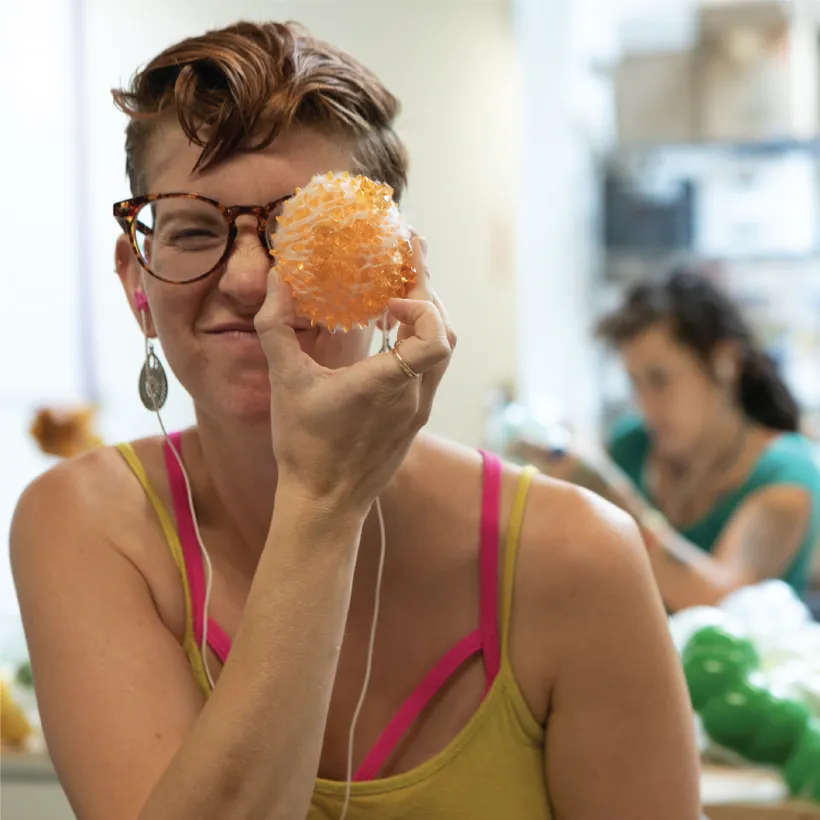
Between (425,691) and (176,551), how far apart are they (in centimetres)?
26

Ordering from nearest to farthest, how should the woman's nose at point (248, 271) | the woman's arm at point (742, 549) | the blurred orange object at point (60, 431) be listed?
1. the woman's nose at point (248, 271)
2. the blurred orange object at point (60, 431)
3. the woman's arm at point (742, 549)

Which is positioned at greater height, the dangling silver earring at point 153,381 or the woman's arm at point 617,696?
the dangling silver earring at point 153,381

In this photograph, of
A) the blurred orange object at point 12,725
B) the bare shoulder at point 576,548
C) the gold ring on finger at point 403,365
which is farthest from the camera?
the blurred orange object at point 12,725

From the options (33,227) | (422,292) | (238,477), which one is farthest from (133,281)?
(33,227)

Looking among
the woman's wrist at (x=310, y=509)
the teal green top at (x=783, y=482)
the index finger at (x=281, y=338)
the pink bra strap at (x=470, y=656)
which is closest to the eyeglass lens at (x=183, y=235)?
the index finger at (x=281, y=338)

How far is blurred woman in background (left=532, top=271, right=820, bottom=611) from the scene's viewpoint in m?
2.31

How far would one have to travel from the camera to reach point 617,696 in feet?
3.00

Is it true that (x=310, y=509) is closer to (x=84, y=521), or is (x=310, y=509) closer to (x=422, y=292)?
(x=422, y=292)

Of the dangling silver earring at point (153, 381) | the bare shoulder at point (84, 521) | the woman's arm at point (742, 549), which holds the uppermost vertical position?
the dangling silver earring at point (153, 381)

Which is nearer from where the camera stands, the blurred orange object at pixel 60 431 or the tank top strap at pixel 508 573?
the tank top strap at pixel 508 573

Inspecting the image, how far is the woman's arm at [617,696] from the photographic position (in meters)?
0.92

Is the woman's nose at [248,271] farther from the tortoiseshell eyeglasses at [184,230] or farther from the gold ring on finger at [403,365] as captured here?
the gold ring on finger at [403,365]

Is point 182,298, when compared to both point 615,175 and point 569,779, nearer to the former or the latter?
point 569,779

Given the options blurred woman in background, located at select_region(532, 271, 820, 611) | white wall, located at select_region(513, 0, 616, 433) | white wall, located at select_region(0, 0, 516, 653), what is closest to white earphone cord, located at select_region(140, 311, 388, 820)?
white wall, located at select_region(0, 0, 516, 653)
